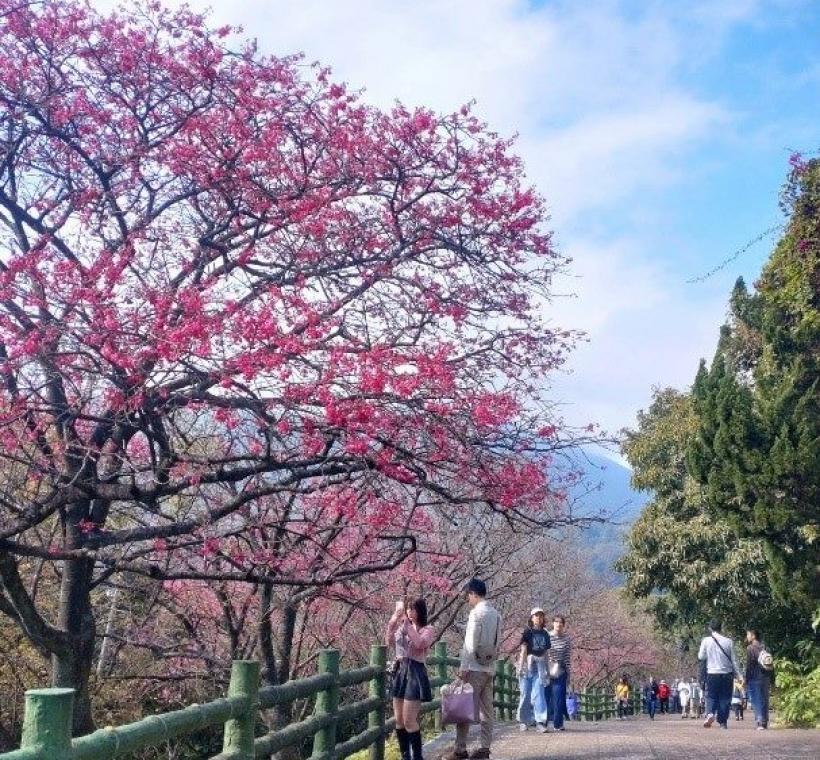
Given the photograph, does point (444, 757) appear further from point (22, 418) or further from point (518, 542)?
point (518, 542)

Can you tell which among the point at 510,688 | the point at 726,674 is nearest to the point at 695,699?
the point at 510,688

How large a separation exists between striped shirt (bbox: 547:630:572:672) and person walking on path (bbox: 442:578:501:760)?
175 inches

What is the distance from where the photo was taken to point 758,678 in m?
16.6

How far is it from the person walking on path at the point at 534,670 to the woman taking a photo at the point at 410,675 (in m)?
4.36

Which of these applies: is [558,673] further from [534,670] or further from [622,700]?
[622,700]

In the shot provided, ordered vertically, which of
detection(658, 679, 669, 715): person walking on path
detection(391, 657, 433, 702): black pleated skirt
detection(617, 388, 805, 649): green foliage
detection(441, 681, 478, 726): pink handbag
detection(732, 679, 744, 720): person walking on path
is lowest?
detection(658, 679, 669, 715): person walking on path

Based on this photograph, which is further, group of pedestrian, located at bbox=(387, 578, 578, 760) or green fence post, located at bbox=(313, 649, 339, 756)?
group of pedestrian, located at bbox=(387, 578, 578, 760)

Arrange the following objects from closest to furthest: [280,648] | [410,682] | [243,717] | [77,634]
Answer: [243,717], [77,634], [410,682], [280,648]

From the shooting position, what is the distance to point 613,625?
48.4m

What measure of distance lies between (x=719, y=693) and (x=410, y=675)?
27.2 feet

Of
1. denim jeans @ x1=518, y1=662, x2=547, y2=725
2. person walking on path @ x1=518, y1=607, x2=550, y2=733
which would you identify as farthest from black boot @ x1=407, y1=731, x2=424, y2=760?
denim jeans @ x1=518, y1=662, x2=547, y2=725

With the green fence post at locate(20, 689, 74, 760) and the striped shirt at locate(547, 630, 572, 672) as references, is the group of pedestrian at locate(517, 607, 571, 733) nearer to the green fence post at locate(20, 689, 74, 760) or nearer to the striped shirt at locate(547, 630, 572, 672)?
the striped shirt at locate(547, 630, 572, 672)

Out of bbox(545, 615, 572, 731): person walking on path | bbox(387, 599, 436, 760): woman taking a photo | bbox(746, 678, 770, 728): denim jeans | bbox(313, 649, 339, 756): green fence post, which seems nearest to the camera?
bbox(313, 649, 339, 756): green fence post

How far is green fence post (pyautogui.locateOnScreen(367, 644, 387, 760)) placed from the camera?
33.4 feet
